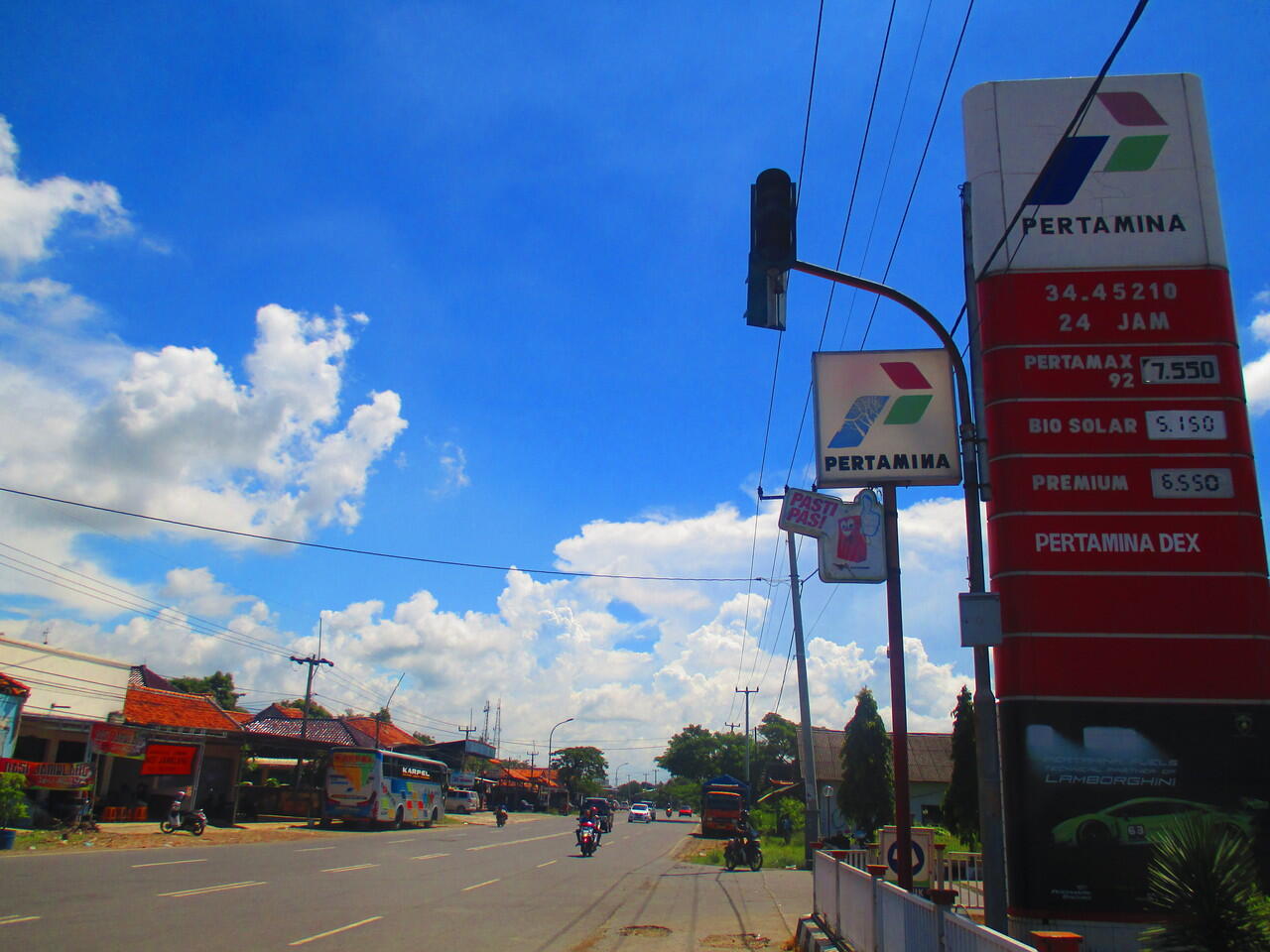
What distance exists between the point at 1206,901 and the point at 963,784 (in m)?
26.4

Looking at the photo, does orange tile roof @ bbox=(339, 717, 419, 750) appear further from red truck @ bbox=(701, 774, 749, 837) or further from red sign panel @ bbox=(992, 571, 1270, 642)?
red sign panel @ bbox=(992, 571, 1270, 642)

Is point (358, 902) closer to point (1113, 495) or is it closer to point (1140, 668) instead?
point (1140, 668)

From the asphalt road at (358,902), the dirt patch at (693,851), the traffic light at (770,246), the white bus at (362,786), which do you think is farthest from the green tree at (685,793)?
the traffic light at (770,246)

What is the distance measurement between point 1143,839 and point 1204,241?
7.61 m

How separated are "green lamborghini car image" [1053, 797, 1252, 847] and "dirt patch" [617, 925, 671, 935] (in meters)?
6.22

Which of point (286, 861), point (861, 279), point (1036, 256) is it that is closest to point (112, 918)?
point (286, 861)

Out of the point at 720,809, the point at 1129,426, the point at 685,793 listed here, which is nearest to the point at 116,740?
the point at 720,809

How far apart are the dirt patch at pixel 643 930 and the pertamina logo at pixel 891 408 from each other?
779 centimetres

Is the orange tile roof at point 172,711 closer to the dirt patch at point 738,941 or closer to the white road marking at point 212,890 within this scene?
the white road marking at point 212,890

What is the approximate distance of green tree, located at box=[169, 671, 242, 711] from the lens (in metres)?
77.3

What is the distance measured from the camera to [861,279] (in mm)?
8797

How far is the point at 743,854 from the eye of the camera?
27.9 metres

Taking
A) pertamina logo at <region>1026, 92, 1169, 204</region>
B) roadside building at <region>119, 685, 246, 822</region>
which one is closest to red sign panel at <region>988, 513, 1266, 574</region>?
pertamina logo at <region>1026, 92, 1169, 204</region>

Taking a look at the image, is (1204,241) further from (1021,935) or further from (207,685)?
(207,685)
